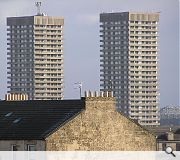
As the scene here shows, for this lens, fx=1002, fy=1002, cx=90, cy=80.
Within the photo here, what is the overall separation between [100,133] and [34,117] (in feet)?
19.0

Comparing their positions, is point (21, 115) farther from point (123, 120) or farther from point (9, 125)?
point (123, 120)

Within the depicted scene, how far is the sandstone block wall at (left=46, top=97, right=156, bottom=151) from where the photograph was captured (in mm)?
74812

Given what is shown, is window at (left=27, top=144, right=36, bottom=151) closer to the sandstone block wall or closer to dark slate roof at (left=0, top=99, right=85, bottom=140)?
dark slate roof at (left=0, top=99, right=85, bottom=140)

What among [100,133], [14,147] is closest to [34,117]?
[14,147]

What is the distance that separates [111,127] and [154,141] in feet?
15.4

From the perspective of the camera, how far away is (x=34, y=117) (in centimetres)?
7988

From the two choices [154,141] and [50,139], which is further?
[154,141]

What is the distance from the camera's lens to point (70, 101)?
8106 cm

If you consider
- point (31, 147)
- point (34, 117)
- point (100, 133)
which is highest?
point (34, 117)

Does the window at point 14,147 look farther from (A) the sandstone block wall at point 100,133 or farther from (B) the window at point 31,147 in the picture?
(A) the sandstone block wall at point 100,133

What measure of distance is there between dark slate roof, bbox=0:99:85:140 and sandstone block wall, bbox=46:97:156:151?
67cm

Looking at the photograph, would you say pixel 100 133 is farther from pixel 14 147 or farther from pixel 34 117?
pixel 14 147

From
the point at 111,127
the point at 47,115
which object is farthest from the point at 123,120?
the point at 47,115

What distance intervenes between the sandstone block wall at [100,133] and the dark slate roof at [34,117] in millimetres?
668
